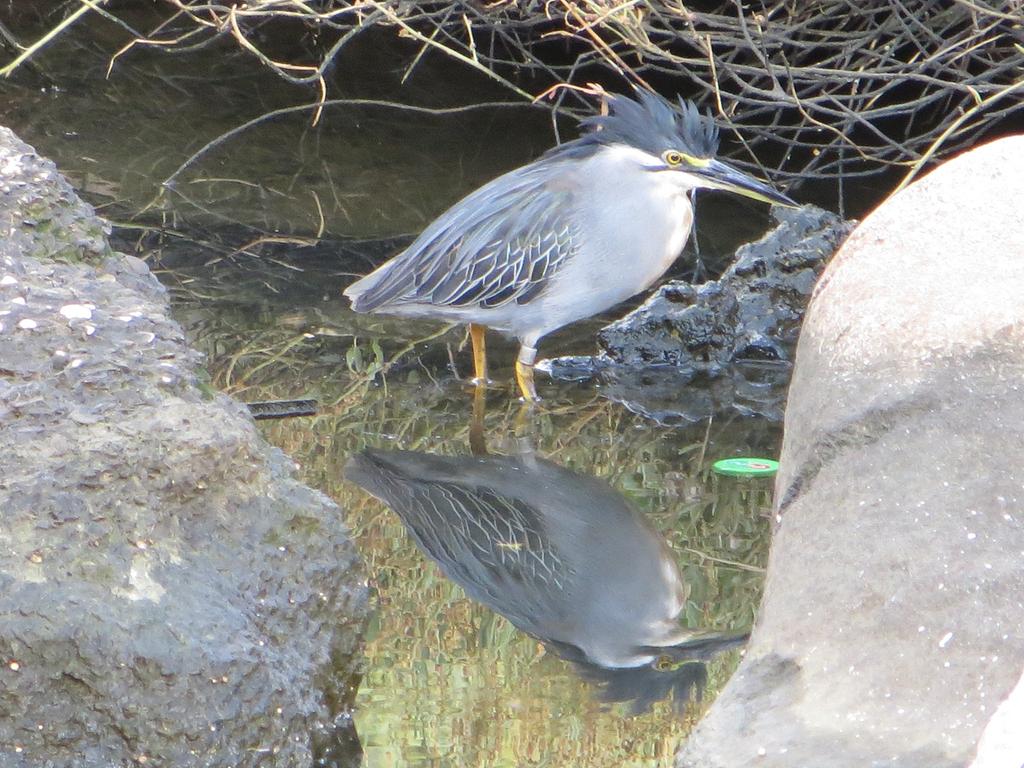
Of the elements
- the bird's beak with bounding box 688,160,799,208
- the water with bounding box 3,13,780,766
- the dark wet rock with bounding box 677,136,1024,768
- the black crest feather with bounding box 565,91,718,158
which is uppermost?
the dark wet rock with bounding box 677,136,1024,768

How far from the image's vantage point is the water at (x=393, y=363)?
273 centimetres

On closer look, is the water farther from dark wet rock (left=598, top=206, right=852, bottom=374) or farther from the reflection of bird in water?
dark wet rock (left=598, top=206, right=852, bottom=374)

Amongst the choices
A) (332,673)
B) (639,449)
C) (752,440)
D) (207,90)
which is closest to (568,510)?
(639,449)

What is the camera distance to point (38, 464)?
2.52m

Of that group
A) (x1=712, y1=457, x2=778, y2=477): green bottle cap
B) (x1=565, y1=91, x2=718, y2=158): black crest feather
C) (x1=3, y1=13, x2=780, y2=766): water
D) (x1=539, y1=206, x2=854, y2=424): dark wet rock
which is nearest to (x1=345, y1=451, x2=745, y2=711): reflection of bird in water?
(x1=3, y1=13, x2=780, y2=766): water

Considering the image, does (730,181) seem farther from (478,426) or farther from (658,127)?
(478,426)

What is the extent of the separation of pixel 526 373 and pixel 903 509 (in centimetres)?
213

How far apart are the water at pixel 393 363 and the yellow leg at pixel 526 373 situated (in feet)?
0.19

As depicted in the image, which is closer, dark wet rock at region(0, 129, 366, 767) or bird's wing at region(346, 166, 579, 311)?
dark wet rock at region(0, 129, 366, 767)

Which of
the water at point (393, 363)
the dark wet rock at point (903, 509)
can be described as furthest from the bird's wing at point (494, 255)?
the dark wet rock at point (903, 509)

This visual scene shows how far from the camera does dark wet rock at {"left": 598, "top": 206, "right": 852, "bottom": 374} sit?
15.6 ft

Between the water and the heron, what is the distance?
0.19 meters

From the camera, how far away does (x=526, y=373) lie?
4.45 meters

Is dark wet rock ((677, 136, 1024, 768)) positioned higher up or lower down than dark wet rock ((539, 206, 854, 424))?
higher up
